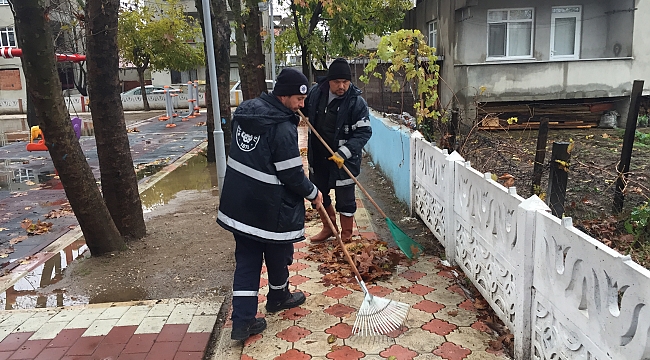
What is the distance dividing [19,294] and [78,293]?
24.8 inches

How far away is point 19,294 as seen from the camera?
4691mm

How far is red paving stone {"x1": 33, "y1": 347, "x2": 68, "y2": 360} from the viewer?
3395mm

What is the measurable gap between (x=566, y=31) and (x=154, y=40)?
2143 cm

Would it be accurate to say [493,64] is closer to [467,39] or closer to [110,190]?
[467,39]

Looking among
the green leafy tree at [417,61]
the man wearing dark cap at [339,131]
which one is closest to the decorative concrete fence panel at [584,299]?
the man wearing dark cap at [339,131]

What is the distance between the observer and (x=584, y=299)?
7.48 ft

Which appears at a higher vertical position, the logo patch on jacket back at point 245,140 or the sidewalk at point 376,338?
the logo patch on jacket back at point 245,140

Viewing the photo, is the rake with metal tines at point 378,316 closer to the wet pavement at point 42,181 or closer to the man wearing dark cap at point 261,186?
the man wearing dark cap at point 261,186

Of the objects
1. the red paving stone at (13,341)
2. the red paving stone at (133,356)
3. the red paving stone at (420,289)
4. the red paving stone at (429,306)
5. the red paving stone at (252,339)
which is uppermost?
the red paving stone at (420,289)

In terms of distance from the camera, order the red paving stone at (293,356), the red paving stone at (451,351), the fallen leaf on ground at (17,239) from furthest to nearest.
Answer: the fallen leaf on ground at (17,239) < the red paving stone at (293,356) < the red paving stone at (451,351)

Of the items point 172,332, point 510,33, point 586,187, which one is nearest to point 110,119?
point 172,332

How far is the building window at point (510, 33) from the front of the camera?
15211 mm

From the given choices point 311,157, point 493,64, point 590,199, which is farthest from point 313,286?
point 493,64

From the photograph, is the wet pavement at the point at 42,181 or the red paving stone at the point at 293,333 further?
the wet pavement at the point at 42,181
